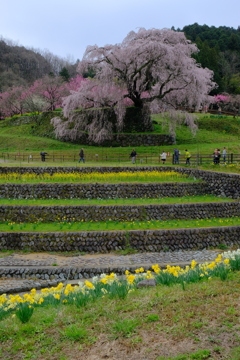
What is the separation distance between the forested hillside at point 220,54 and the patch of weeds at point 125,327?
5600 cm

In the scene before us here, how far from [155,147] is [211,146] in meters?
5.17

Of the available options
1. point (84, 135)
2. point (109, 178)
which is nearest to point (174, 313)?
point (109, 178)

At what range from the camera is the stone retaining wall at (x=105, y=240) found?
46.3ft

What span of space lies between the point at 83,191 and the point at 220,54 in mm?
57108

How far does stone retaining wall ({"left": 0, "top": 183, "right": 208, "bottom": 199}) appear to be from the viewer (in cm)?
1895

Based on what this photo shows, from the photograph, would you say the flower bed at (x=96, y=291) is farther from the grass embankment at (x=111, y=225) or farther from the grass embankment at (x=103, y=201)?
the grass embankment at (x=103, y=201)

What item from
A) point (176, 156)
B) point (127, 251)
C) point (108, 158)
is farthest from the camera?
point (108, 158)

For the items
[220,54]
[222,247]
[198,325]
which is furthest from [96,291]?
[220,54]

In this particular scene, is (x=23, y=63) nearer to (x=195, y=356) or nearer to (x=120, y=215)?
(x=120, y=215)

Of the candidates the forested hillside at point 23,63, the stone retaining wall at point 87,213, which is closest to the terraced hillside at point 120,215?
the stone retaining wall at point 87,213

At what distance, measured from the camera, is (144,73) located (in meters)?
31.8

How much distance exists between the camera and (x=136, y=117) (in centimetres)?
3541

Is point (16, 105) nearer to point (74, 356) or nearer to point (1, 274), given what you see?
point (1, 274)

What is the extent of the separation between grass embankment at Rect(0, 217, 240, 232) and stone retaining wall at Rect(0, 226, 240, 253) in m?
0.62
